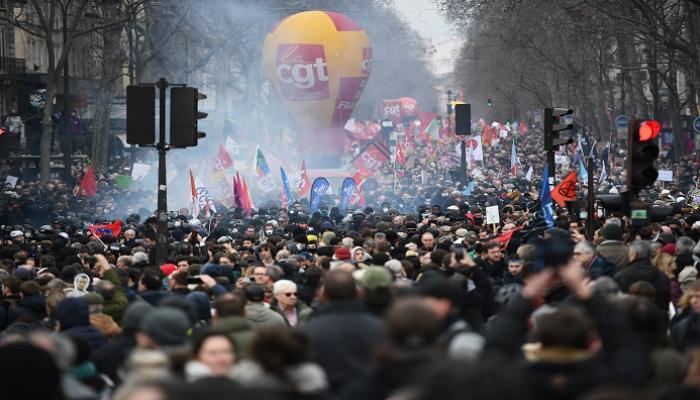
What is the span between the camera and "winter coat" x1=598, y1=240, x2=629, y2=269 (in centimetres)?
1400

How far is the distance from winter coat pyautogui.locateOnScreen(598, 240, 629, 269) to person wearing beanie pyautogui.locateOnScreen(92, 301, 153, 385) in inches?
223

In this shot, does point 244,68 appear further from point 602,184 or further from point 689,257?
point 689,257

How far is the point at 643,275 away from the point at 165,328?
5269 mm

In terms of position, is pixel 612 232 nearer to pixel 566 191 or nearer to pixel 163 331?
pixel 566 191

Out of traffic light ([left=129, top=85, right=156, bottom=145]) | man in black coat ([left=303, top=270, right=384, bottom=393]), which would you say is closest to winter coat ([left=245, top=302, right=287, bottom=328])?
man in black coat ([left=303, top=270, right=384, bottom=393])

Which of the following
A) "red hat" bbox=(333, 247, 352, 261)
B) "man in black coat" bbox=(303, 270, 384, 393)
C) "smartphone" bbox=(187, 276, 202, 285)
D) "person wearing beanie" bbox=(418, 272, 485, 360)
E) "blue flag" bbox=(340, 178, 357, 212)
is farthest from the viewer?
"blue flag" bbox=(340, 178, 357, 212)

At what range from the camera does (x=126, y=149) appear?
74375mm

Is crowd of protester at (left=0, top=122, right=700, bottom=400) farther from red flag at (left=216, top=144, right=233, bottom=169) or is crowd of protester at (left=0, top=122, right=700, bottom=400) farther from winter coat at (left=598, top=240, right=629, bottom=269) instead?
red flag at (left=216, top=144, right=233, bottom=169)

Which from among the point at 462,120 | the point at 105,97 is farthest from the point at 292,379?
the point at 105,97

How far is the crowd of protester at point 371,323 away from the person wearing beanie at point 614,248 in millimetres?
17

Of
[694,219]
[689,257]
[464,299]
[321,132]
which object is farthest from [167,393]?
[321,132]

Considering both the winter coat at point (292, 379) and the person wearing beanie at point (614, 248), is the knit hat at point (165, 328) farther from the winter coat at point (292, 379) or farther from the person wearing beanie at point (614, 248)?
the person wearing beanie at point (614, 248)

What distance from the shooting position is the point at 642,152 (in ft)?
47.6

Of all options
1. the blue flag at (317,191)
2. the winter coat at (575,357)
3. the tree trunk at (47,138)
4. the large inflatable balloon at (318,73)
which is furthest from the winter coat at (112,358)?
the large inflatable balloon at (318,73)
